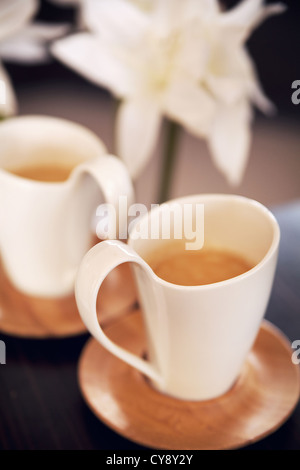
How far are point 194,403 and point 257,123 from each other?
166 centimetres

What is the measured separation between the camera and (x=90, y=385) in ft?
1.88

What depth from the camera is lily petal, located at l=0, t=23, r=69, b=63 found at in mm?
683

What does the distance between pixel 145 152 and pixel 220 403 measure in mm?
285

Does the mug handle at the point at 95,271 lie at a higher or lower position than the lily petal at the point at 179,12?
lower

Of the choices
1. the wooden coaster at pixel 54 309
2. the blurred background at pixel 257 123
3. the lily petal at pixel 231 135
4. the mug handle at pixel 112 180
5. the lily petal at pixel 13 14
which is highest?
the lily petal at pixel 13 14

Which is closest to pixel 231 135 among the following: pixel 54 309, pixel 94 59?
pixel 94 59

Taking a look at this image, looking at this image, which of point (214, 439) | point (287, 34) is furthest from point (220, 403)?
point (287, 34)

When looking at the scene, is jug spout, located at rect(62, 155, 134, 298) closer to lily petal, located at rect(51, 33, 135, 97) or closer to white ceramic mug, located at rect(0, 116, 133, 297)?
white ceramic mug, located at rect(0, 116, 133, 297)

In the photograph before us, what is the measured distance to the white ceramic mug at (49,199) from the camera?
2.02 feet

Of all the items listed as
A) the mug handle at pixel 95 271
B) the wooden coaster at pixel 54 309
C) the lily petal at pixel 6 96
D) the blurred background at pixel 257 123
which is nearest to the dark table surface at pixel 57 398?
the wooden coaster at pixel 54 309

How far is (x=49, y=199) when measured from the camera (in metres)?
0.62

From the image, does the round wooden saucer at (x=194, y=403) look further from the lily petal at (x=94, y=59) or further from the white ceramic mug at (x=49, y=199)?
the lily petal at (x=94, y=59)

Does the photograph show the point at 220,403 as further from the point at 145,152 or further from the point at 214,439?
the point at 145,152

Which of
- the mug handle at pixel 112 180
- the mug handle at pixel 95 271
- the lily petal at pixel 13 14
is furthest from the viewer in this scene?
the lily petal at pixel 13 14
